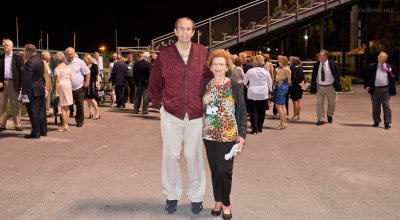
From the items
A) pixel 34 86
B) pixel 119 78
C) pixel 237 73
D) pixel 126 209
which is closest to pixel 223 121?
pixel 126 209

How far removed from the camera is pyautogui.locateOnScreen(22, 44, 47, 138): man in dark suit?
10602 mm

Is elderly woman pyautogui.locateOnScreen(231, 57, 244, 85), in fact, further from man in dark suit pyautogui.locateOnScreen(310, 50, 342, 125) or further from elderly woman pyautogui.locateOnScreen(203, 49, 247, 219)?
elderly woman pyautogui.locateOnScreen(203, 49, 247, 219)

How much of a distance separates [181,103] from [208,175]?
7.45ft

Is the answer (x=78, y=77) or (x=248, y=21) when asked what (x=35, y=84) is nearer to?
(x=78, y=77)

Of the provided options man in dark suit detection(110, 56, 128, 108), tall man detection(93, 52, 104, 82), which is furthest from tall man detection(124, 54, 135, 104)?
tall man detection(93, 52, 104, 82)

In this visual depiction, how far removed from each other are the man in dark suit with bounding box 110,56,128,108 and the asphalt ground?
19.1ft

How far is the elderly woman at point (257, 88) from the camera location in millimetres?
11328

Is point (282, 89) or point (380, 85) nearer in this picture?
point (282, 89)

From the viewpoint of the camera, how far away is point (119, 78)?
59.8ft

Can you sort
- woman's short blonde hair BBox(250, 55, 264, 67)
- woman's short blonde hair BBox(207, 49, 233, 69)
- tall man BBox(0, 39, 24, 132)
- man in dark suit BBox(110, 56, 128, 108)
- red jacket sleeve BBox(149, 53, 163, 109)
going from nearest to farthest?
woman's short blonde hair BBox(207, 49, 233, 69), red jacket sleeve BBox(149, 53, 163, 109), tall man BBox(0, 39, 24, 132), woman's short blonde hair BBox(250, 55, 264, 67), man in dark suit BBox(110, 56, 128, 108)

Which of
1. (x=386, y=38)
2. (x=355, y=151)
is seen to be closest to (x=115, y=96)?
(x=355, y=151)

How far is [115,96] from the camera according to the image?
64.4 ft

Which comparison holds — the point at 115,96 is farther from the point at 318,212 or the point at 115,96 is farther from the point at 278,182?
the point at 318,212

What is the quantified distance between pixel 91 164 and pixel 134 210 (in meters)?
2.75
